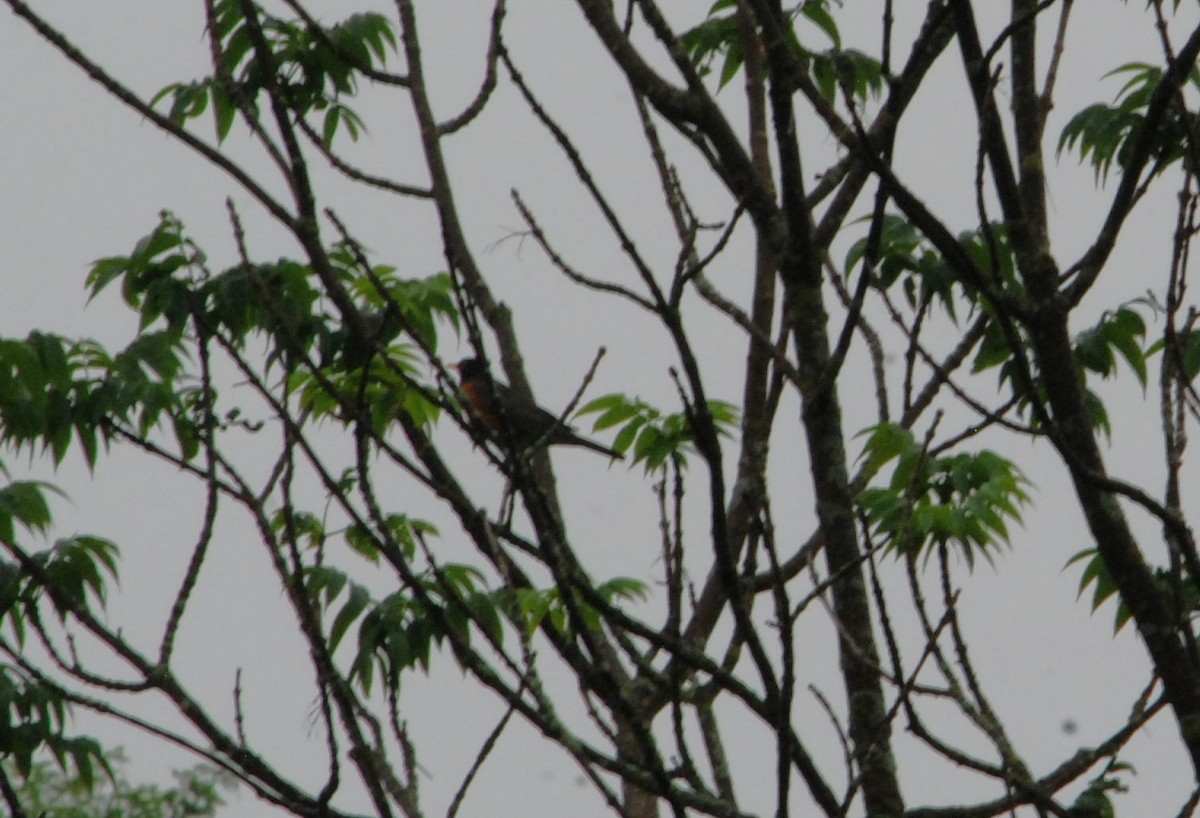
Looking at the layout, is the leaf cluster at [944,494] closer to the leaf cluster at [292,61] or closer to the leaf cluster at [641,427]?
the leaf cluster at [641,427]

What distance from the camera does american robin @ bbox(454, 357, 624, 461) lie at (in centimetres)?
192

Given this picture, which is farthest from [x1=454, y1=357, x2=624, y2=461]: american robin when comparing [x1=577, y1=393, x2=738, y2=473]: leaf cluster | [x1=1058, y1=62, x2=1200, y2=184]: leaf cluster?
[x1=1058, y1=62, x2=1200, y2=184]: leaf cluster

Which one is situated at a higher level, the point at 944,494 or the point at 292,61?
the point at 292,61

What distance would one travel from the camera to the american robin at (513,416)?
1922mm

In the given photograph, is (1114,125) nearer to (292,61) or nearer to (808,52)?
(808,52)

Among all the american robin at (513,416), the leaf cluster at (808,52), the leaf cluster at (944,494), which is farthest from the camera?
the leaf cluster at (808,52)

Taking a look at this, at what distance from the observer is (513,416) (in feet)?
14.8

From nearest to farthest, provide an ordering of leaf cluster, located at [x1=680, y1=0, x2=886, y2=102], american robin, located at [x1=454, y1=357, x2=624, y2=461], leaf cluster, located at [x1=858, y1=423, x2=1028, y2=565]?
american robin, located at [x1=454, y1=357, x2=624, y2=461] → leaf cluster, located at [x1=858, y1=423, x2=1028, y2=565] → leaf cluster, located at [x1=680, y1=0, x2=886, y2=102]

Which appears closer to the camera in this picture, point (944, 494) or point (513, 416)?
point (944, 494)

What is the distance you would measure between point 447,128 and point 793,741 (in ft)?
6.27

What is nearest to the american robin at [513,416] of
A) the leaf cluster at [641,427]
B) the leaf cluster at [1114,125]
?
the leaf cluster at [641,427]

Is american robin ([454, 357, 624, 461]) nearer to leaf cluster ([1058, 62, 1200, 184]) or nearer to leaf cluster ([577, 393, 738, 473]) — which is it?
leaf cluster ([577, 393, 738, 473])

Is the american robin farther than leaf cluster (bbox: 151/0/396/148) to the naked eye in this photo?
No

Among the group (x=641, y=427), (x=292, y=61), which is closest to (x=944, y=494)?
(x=641, y=427)
